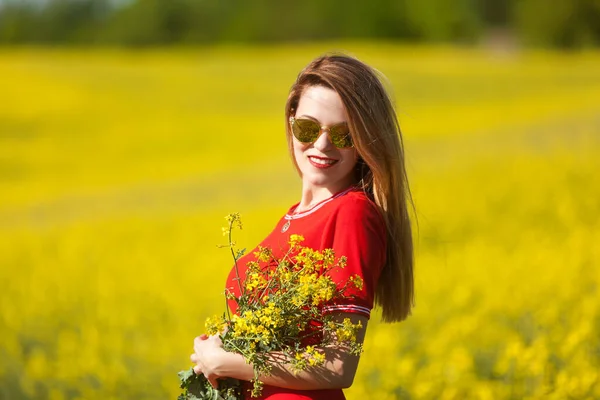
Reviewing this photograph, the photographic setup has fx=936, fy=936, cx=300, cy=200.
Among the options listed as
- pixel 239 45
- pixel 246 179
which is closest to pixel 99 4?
pixel 239 45

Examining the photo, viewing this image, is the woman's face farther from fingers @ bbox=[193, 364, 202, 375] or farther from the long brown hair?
fingers @ bbox=[193, 364, 202, 375]

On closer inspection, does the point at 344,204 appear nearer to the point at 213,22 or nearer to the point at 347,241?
the point at 347,241

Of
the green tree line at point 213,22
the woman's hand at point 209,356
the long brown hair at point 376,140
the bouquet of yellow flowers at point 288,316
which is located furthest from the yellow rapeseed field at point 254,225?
the green tree line at point 213,22

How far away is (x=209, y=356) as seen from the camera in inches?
84.0

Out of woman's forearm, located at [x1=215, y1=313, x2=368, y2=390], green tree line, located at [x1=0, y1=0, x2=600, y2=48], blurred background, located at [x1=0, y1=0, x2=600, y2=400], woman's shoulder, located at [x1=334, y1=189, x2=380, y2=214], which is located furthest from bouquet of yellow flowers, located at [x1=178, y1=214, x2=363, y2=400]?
green tree line, located at [x1=0, y1=0, x2=600, y2=48]

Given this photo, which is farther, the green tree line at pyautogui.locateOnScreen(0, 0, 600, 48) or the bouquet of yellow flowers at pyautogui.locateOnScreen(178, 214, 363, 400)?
the green tree line at pyautogui.locateOnScreen(0, 0, 600, 48)

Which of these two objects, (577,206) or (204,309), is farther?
(577,206)

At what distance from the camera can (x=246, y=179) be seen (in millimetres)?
13086

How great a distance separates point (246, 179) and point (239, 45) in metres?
16.4

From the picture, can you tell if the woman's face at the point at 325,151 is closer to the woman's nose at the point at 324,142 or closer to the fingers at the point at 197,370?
the woman's nose at the point at 324,142

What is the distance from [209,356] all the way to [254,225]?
21.6 ft

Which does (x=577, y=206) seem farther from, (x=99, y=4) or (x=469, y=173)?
(x=99, y=4)

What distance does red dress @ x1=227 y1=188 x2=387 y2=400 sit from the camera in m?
2.12

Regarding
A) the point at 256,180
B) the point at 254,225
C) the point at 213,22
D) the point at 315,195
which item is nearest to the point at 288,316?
the point at 315,195
